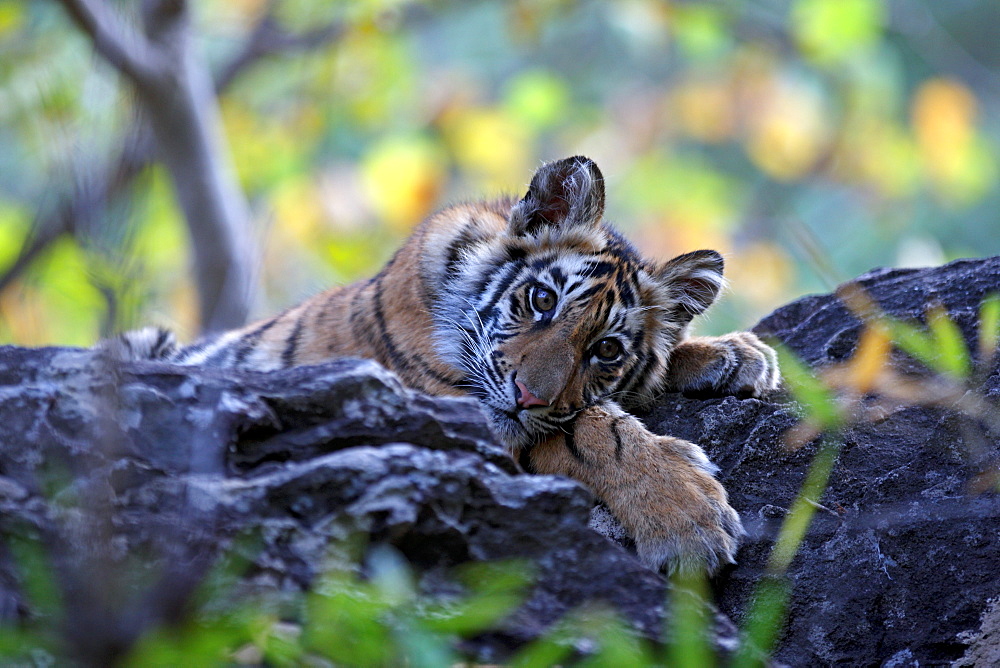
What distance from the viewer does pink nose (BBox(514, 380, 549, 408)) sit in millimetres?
2832

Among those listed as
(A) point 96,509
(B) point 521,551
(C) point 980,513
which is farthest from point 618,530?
(A) point 96,509

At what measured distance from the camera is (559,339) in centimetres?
298

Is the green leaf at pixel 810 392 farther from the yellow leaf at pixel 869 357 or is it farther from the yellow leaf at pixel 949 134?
the yellow leaf at pixel 949 134

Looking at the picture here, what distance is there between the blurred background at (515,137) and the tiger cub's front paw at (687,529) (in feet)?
3.32

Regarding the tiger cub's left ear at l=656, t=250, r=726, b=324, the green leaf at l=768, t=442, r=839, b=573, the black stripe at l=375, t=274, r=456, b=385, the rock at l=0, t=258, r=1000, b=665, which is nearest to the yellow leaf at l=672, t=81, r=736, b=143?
the tiger cub's left ear at l=656, t=250, r=726, b=324

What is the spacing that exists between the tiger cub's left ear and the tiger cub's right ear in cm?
34

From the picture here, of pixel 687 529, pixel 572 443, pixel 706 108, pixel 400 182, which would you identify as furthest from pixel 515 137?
pixel 687 529

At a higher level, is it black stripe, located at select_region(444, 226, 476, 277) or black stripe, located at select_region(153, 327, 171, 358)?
black stripe, located at select_region(444, 226, 476, 277)

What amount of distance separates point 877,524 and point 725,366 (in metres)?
0.81

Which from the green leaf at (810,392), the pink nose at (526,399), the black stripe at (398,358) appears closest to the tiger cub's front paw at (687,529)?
the green leaf at (810,392)

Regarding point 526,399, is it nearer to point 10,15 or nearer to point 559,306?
point 559,306

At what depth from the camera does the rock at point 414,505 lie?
1.74m

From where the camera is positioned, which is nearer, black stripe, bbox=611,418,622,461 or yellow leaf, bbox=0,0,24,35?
black stripe, bbox=611,418,622,461

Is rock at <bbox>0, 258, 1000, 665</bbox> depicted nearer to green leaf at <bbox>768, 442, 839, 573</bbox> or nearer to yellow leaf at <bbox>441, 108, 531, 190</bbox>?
green leaf at <bbox>768, 442, 839, 573</bbox>
